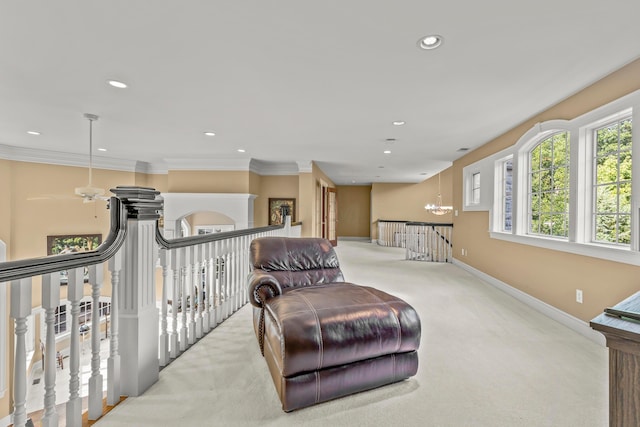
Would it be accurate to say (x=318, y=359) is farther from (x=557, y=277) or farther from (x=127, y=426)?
(x=557, y=277)

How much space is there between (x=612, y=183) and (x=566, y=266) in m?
0.94

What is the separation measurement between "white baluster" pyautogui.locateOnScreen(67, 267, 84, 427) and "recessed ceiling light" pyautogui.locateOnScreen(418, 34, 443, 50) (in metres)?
2.48

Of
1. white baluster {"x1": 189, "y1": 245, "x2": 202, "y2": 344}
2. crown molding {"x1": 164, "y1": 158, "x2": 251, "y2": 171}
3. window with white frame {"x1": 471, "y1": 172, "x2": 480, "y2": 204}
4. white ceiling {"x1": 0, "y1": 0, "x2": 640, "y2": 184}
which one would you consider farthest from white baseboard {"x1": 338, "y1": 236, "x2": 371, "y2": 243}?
white baluster {"x1": 189, "y1": 245, "x2": 202, "y2": 344}

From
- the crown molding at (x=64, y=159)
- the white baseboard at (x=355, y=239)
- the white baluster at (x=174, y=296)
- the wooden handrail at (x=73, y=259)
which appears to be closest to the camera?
the wooden handrail at (x=73, y=259)

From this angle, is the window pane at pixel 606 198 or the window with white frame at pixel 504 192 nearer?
the window pane at pixel 606 198

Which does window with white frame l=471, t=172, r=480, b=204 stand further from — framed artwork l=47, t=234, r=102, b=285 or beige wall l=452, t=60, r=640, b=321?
framed artwork l=47, t=234, r=102, b=285

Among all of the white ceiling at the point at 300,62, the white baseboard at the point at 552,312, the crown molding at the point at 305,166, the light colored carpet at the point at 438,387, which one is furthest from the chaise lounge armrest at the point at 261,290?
the crown molding at the point at 305,166

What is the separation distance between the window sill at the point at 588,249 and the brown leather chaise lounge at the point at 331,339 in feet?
6.40

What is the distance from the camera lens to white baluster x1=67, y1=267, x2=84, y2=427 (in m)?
1.38

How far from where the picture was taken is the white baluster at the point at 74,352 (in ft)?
4.54

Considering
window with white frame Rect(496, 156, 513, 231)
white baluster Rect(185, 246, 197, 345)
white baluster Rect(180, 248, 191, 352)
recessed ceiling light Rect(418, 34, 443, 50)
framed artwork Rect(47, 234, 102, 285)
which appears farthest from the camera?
framed artwork Rect(47, 234, 102, 285)

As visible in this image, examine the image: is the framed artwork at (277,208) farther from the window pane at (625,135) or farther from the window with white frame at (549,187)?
the window pane at (625,135)

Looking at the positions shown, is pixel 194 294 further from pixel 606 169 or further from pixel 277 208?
pixel 277 208

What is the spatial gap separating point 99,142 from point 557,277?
7032 mm
